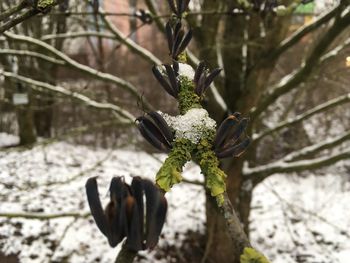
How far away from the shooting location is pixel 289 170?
5.02m

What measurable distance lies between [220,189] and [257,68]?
4107 mm

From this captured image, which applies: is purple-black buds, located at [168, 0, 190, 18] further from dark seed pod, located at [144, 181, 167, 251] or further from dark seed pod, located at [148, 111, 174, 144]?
dark seed pod, located at [144, 181, 167, 251]

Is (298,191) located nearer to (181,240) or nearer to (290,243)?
(290,243)

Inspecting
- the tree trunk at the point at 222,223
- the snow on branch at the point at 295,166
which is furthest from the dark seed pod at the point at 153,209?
the tree trunk at the point at 222,223

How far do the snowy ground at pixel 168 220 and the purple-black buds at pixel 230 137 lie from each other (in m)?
4.89

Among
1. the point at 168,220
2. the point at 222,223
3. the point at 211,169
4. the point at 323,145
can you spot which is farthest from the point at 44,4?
the point at 168,220

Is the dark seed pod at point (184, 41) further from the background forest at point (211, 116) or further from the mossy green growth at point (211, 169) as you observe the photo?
the mossy green growth at point (211, 169)

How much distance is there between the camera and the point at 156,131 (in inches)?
28.4

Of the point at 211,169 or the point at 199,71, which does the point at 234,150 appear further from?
the point at 199,71

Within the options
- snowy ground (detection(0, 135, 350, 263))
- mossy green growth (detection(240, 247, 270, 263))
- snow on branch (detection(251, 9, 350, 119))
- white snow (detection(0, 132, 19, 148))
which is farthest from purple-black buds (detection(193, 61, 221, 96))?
white snow (detection(0, 132, 19, 148))

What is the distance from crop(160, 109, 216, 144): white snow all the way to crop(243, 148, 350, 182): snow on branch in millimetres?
4156

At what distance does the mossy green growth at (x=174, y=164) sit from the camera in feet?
2.18

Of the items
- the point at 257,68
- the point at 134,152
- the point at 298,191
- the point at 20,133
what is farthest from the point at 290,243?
the point at 20,133

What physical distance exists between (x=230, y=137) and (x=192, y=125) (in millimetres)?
84
